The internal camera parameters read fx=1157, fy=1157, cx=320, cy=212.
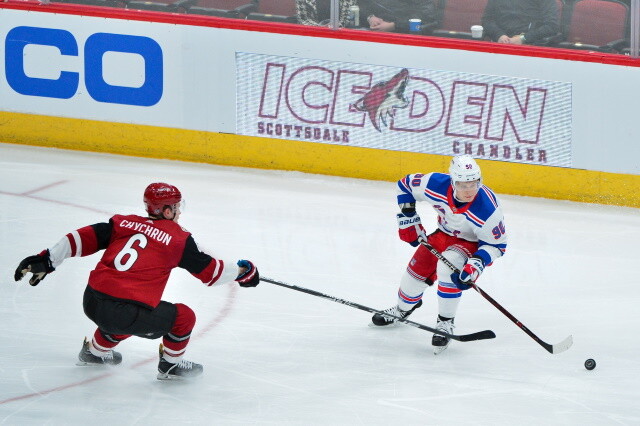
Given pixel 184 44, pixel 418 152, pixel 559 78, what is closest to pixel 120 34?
pixel 184 44

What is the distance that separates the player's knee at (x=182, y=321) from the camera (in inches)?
175

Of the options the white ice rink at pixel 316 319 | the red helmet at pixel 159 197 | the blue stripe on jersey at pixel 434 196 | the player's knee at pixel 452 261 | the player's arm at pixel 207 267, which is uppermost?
the red helmet at pixel 159 197

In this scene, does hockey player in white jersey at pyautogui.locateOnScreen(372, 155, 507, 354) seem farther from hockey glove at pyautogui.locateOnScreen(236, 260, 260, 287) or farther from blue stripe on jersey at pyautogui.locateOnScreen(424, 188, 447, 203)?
hockey glove at pyautogui.locateOnScreen(236, 260, 260, 287)

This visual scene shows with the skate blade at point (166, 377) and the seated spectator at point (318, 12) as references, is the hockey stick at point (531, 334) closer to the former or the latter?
the skate blade at point (166, 377)

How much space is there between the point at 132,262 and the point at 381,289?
1.78 m

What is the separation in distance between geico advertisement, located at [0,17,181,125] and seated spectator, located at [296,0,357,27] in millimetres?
946

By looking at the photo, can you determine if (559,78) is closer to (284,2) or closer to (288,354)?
(284,2)

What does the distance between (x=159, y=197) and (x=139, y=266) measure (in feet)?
0.90

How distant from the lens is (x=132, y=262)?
4293 mm

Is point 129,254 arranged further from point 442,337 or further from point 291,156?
point 291,156

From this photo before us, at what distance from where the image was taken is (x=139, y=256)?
4301 millimetres

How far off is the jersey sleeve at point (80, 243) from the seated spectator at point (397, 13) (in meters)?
3.38

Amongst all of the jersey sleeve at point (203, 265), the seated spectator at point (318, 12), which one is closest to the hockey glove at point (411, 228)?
the jersey sleeve at point (203, 265)

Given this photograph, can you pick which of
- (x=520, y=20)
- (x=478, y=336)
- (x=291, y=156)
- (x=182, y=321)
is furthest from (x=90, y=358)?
(x=520, y=20)
